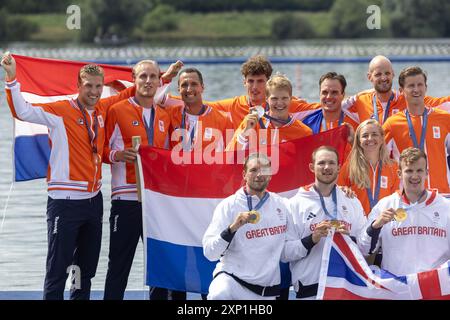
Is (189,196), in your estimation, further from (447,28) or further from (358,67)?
(447,28)

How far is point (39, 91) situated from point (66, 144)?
1266 millimetres

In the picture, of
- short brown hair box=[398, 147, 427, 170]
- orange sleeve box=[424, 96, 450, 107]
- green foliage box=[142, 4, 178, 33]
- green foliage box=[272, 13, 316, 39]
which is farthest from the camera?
green foliage box=[142, 4, 178, 33]

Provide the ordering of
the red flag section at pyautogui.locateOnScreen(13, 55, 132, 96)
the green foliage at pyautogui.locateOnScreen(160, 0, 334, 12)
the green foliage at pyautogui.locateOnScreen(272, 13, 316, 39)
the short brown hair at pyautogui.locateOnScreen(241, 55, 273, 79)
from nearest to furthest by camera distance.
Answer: the short brown hair at pyautogui.locateOnScreen(241, 55, 273, 79) → the red flag section at pyautogui.locateOnScreen(13, 55, 132, 96) → the green foliage at pyautogui.locateOnScreen(272, 13, 316, 39) → the green foliage at pyautogui.locateOnScreen(160, 0, 334, 12)

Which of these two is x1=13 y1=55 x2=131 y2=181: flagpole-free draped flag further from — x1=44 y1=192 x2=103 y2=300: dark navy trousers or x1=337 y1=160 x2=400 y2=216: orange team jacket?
x1=337 y1=160 x2=400 y2=216: orange team jacket

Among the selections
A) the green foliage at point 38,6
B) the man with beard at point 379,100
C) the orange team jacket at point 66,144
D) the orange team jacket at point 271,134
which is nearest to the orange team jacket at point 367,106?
the man with beard at point 379,100

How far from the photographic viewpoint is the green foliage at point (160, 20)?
249 ft

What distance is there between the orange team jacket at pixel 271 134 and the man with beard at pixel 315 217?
0.65 m

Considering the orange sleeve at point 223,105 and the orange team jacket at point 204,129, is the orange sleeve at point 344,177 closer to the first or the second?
the orange team jacket at point 204,129

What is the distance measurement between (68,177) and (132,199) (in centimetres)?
50

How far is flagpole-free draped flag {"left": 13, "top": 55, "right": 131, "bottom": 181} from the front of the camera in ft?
26.5

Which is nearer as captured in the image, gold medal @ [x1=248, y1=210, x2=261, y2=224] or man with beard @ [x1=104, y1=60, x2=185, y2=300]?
gold medal @ [x1=248, y1=210, x2=261, y2=224]

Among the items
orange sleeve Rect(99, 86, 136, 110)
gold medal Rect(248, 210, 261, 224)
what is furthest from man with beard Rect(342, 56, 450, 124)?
gold medal Rect(248, 210, 261, 224)

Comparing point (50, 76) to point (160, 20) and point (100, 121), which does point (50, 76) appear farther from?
point (160, 20)

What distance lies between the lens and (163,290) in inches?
298
